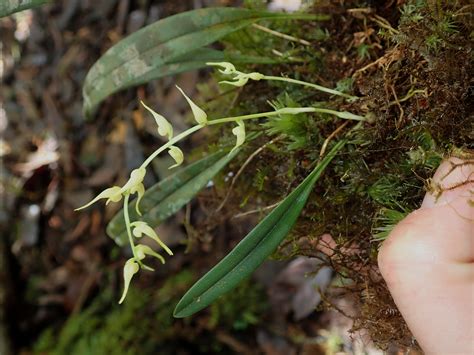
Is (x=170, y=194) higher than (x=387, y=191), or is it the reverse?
(x=387, y=191)

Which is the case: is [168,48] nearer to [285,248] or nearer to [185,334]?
[285,248]

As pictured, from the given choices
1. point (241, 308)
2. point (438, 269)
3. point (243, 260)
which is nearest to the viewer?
point (438, 269)

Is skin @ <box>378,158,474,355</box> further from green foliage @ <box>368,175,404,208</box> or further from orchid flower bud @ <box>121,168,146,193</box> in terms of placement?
orchid flower bud @ <box>121,168,146,193</box>

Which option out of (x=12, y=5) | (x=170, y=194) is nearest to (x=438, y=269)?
(x=170, y=194)

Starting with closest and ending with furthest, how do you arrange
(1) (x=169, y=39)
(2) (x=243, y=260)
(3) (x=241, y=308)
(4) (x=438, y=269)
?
1. (4) (x=438, y=269)
2. (2) (x=243, y=260)
3. (1) (x=169, y=39)
4. (3) (x=241, y=308)

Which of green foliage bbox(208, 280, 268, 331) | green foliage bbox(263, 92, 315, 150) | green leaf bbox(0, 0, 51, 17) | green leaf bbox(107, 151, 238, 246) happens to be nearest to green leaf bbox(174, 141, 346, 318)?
green foliage bbox(263, 92, 315, 150)

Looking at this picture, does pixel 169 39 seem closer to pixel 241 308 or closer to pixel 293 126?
pixel 293 126

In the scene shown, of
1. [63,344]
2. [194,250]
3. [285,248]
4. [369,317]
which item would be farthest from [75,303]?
[369,317]

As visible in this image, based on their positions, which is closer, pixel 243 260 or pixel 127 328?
pixel 243 260
